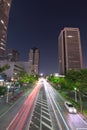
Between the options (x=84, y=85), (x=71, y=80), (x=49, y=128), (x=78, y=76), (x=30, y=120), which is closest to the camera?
(x=49, y=128)

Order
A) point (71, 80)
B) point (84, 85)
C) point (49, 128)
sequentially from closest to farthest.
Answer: point (49, 128) → point (84, 85) → point (71, 80)

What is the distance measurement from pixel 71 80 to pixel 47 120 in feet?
158

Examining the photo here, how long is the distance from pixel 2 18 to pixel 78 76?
148600 mm

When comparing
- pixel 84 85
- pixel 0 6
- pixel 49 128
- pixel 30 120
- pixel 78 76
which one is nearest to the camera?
pixel 49 128

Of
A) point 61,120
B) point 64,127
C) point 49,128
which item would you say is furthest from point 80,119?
point 49,128

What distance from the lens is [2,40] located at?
630ft

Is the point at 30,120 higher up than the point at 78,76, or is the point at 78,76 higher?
the point at 78,76

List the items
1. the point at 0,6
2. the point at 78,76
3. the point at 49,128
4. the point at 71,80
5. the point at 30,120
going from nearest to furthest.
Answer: the point at 49,128 < the point at 30,120 < the point at 78,76 < the point at 71,80 < the point at 0,6

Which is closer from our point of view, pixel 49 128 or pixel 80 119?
pixel 49 128

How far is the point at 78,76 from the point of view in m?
69.9

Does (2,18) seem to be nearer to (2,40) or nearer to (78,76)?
(2,40)

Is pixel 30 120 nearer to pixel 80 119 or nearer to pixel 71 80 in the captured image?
pixel 80 119

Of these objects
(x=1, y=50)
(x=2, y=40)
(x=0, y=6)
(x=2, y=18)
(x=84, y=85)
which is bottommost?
(x=84, y=85)

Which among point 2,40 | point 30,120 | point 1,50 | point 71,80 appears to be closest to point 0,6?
point 2,40
